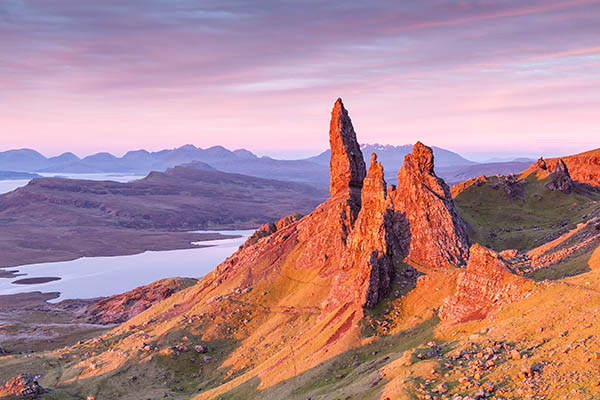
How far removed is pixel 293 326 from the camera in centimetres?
6103

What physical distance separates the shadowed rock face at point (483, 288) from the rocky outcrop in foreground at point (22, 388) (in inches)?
1778

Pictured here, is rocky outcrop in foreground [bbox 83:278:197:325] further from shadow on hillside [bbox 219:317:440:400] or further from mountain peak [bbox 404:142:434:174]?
mountain peak [bbox 404:142:434:174]

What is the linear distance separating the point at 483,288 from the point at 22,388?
49.4 meters

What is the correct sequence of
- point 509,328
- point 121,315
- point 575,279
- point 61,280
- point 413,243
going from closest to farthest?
1. point 509,328
2. point 575,279
3. point 413,243
4. point 121,315
5. point 61,280

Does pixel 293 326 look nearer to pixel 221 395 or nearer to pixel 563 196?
pixel 221 395

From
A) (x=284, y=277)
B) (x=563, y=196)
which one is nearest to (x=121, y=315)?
(x=284, y=277)

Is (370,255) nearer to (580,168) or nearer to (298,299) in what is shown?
(298,299)

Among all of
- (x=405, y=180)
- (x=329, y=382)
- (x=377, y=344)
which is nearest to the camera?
(x=329, y=382)

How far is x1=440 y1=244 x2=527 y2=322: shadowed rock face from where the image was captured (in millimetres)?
39469

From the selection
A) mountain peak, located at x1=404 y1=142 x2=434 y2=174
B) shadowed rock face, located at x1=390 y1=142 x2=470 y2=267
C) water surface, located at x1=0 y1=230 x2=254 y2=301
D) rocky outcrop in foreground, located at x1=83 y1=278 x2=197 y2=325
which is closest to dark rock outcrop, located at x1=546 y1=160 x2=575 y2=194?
mountain peak, located at x1=404 y1=142 x2=434 y2=174

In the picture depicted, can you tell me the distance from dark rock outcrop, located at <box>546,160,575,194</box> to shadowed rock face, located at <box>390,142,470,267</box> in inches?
2483

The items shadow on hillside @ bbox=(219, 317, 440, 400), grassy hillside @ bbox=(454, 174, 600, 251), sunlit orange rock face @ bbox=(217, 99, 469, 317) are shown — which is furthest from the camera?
grassy hillside @ bbox=(454, 174, 600, 251)

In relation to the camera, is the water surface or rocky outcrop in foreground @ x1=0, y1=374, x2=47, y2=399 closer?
rocky outcrop in foreground @ x1=0, y1=374, x2=47, y2=399

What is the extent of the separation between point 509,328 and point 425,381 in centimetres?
781
